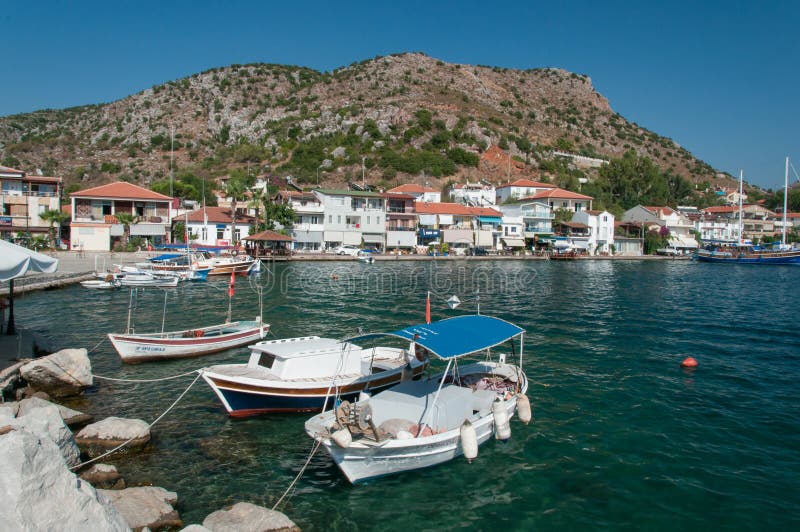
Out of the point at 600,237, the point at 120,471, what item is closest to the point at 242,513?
the point at 120,471

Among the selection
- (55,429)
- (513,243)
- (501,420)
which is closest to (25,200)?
(55,429)

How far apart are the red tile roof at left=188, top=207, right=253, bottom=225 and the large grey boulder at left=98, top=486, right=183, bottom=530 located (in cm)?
6243

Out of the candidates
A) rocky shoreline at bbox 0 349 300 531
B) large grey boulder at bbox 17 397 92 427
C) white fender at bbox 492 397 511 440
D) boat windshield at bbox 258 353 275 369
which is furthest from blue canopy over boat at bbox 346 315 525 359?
large grey boulder at bbox 17 397 92 427

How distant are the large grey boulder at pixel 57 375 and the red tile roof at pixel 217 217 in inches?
2123

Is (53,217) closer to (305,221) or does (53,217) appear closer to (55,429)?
(305,221)

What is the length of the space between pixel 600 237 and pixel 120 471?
8494 centimetres

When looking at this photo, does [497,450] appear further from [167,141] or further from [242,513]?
[167,141]

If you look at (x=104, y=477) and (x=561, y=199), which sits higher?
(x=561, y=199)

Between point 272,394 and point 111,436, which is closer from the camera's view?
point 111,436

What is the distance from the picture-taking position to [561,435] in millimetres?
14109

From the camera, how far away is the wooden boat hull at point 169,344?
65.2 ft

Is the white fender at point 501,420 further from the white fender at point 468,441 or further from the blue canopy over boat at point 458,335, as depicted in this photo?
the blue canopy over boat at point 458,335

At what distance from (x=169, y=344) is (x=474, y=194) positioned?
265 ft

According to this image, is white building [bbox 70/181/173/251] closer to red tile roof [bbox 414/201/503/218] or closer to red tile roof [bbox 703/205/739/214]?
red tile roof [bbox 414/201/503/218]
